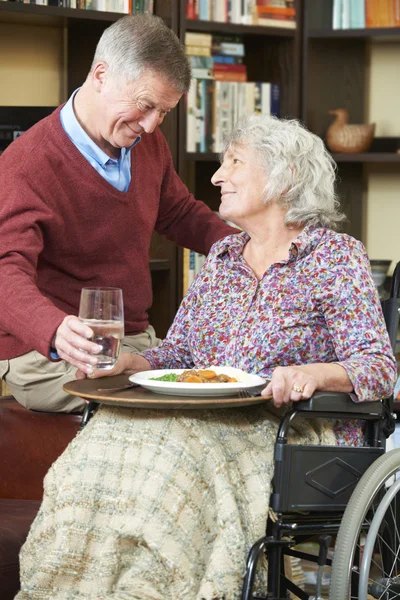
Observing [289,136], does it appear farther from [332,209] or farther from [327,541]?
[327,541]

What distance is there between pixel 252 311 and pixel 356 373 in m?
0.33

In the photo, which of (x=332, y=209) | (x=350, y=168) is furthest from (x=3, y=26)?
(x=332, y=209)

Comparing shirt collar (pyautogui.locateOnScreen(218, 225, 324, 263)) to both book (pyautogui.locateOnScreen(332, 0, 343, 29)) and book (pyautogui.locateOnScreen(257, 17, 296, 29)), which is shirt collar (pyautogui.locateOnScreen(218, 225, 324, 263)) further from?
book (pyautogui.locateOnScreen(332, 0, 343, 29))

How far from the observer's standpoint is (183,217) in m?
3.12

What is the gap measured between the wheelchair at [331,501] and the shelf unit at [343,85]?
2101mm

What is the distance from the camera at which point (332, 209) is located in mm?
2379

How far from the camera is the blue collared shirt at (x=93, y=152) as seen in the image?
2.69m

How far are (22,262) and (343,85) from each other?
2.17m

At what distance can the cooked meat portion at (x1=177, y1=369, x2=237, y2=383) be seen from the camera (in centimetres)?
200

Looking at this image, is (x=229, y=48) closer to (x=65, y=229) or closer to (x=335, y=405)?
(x=65, y=229)

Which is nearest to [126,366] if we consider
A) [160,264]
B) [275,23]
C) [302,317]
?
[302,317]

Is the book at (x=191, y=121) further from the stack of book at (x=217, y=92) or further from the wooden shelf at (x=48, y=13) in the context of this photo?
the wooden shelf at (x=48, y=13)

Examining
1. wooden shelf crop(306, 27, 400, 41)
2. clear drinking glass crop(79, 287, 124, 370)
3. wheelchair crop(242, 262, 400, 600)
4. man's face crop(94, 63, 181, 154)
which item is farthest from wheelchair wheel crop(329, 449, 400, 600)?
wooden shelf crop(306, 27, 400, 41)

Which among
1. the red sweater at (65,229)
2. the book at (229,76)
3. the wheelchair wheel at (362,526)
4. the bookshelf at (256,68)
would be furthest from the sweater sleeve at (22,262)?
the book at (229,76)
